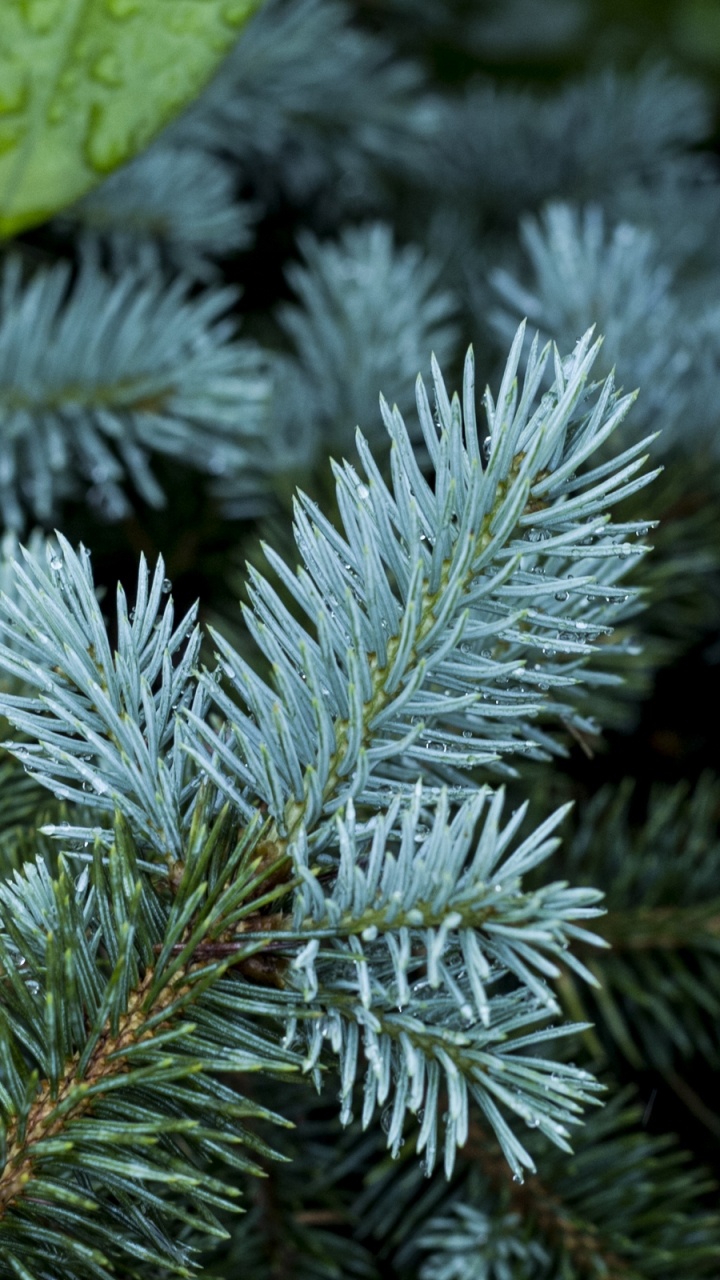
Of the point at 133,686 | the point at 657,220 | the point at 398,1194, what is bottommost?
the point at 398,1194

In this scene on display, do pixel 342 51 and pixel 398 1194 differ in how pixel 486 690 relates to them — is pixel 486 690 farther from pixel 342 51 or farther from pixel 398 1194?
pixel 342 51

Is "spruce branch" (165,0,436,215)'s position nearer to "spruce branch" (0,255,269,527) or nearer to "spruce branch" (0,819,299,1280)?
"spruce branch" (0,255,269,527)

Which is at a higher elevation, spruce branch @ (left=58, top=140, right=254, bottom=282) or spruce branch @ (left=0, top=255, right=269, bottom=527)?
spruce branch @ (left=58, top=140, right=254, bottom=282)

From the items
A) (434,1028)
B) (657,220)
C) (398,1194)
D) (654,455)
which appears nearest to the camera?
(434,1028)

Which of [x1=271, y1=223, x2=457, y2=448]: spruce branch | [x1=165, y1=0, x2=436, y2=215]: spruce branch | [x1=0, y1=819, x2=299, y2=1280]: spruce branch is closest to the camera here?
[x1=0, y1=819, x2=299, y2=1280]: spruce branch

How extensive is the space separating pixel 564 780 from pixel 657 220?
347 mm

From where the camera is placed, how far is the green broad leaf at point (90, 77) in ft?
1.12

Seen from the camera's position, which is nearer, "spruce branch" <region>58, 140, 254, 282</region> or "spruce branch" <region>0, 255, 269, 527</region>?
"spruce branch" <region>0, 255, 269, 527</region>

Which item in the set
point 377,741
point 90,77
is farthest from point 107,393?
point 377,741

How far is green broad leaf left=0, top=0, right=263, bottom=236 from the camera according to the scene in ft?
1.12

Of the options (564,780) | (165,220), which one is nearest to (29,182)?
(165,220)

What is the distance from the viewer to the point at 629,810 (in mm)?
435

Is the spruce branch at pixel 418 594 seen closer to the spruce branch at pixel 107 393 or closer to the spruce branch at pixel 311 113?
the spruce branch at pixel 107 393

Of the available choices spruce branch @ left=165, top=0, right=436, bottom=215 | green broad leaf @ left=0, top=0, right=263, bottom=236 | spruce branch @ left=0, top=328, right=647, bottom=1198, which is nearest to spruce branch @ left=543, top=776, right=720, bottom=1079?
spruce branch @ left=0, top=328, right=647, bottom=1198
